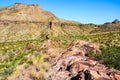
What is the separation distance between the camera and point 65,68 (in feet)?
69.4

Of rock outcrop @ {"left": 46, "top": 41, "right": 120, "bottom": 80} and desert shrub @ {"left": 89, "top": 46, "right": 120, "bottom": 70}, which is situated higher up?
desert shrub @ {"left": 89, "top": 46, "right": 120, "bottom": 70}

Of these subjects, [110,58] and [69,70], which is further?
[110,58]

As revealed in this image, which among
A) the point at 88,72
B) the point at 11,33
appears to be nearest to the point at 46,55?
the point at 88,72

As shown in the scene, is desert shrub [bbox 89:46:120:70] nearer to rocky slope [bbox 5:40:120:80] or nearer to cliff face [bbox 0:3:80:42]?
rocky slope [bbox 5:40:120:80]

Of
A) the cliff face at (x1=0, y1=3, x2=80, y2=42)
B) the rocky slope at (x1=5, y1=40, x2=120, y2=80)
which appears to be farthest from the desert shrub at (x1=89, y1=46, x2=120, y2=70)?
the cliff face at (x1=0, y1=3, x2=80, y2=42)

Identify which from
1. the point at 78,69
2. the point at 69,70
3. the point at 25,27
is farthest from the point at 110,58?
the point at 25,27

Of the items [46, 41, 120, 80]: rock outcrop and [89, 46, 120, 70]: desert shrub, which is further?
[89, 46, 120, 70]: desert shrub

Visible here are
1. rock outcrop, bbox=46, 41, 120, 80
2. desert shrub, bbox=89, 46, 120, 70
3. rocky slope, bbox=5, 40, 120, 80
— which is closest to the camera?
rock outcrop, bbox=46, 41, 120, 80

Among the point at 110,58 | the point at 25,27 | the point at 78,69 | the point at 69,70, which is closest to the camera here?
the point at 78,69

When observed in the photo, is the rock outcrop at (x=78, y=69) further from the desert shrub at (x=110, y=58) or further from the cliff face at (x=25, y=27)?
the cliff face at (x=25, y=27)

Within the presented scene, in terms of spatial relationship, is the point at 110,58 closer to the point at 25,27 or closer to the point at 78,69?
the point at 78,69

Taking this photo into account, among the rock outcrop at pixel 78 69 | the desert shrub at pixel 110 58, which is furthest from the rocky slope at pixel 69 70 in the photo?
the desert shrub at pixel 110 58

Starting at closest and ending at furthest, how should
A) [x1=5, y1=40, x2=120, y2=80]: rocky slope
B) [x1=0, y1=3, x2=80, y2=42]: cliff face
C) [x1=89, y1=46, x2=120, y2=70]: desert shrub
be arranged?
[x1=5, y1=40, x2=120, y2=80]: rocky slope
[x1=89, y1=46, x2=120, y2=70]: desert shrub
[x1=0, y1=3, x2=80, y2=42]: cliff face

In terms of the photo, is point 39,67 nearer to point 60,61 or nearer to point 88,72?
point 60,61
